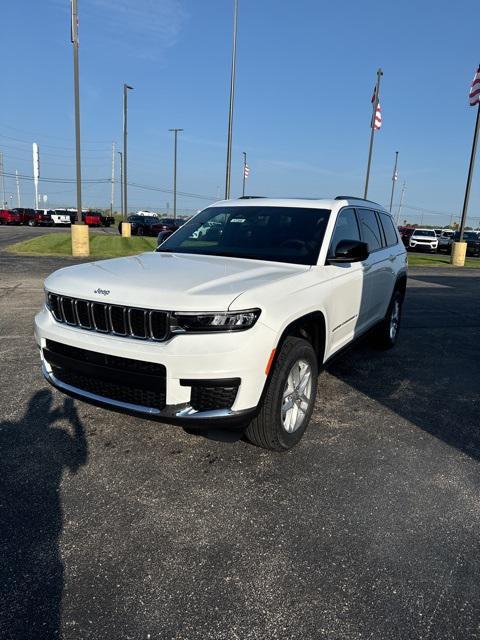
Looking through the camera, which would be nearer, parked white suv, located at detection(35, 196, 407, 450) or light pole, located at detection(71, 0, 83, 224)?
parked white suv, located at detection(35, 196, 407, 450)

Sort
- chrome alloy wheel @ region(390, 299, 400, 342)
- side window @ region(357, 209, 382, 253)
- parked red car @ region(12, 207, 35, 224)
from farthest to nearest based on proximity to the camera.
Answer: parked red car @ region(12, 207, 35, 224)
chrome alloy wheel @ region(390, 299, 400, 342)
side window @ region(357, 209, 382, 253)

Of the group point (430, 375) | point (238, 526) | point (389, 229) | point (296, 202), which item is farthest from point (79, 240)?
point (238, 526)

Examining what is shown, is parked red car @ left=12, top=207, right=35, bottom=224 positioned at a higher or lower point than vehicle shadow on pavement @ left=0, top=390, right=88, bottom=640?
higher

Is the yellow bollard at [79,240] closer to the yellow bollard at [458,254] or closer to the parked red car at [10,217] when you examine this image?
the yellow bollard at [458,254]

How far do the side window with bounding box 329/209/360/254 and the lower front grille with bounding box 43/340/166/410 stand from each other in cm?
203

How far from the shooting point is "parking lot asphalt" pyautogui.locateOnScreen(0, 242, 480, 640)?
2.05 m

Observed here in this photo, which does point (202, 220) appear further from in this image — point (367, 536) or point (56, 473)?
point (367, 536)

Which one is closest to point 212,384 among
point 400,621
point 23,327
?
point 400,621

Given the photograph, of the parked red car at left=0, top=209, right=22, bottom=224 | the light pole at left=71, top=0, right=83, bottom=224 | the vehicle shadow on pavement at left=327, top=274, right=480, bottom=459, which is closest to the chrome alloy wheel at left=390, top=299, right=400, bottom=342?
the vehicle shadow on pavement at left=327, top=274, right=480, bottom=459

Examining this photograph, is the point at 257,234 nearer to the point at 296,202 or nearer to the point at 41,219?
the point at 296,202

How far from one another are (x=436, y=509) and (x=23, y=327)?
239 inches

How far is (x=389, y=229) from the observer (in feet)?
20.9

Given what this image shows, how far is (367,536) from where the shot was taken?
102 inches

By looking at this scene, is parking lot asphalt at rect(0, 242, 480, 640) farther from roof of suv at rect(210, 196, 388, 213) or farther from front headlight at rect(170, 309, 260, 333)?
roof of suv at rect(210, 196, 388, 213)
